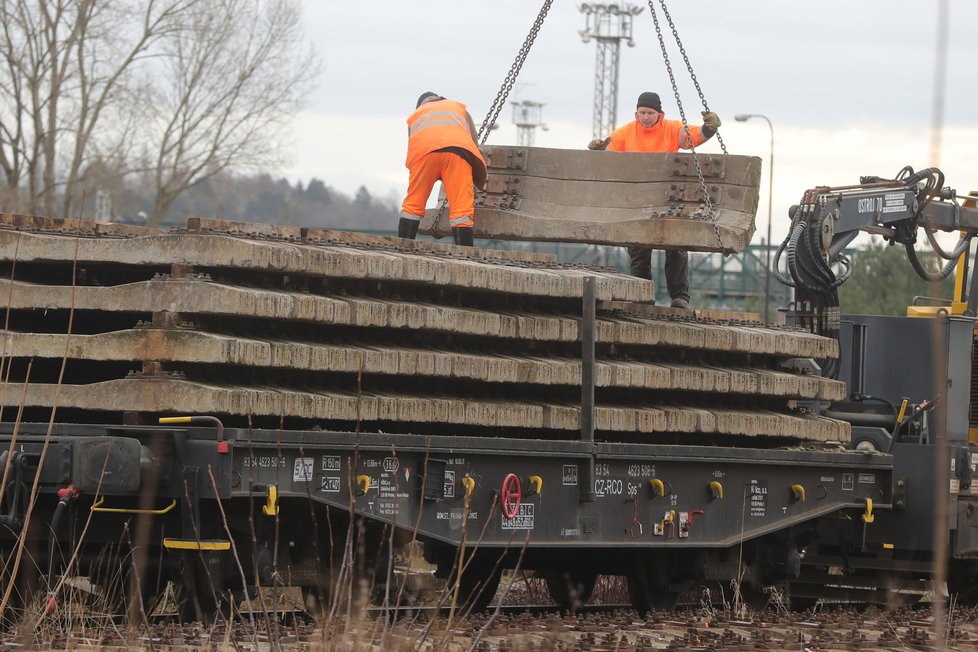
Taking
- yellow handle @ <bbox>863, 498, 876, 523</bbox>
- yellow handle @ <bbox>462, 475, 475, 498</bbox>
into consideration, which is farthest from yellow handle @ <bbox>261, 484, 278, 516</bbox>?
yellow handle @ <bbox>863, 498, 876, 523</bbox>

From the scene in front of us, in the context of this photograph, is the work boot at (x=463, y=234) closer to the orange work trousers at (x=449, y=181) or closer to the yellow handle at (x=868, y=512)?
the orange work trousers at (x=449, y=181)

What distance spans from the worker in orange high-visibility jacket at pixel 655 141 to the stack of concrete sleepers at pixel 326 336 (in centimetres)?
221

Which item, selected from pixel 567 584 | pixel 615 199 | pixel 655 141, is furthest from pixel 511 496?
pixel 655 141

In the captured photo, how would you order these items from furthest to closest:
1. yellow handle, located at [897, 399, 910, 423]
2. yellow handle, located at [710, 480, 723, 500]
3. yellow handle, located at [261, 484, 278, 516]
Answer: yellow handle, located at [897, 399, 910, 423]
yellow handle, located at [710, 480, 723, 500]
yellow handle, located at [261, 484, 278, 516]

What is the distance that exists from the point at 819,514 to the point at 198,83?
1349 inches

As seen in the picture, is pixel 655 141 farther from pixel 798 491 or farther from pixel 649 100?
pixel 798 491

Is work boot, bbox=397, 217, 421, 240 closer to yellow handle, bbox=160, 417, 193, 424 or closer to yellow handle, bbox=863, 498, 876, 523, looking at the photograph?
yellow handle, bbox=160, 417, 193, 424

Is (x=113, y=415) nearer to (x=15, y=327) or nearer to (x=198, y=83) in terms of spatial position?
(x=15, y=327)

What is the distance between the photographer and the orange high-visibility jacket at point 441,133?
37.0 feet

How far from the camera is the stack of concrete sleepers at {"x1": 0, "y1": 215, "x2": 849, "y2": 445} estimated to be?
26.5 ft

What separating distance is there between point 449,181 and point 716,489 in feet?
9.67

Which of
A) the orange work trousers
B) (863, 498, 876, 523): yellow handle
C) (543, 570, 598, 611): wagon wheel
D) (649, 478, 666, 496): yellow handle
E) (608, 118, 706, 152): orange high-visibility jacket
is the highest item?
(608, 118, 706, 152): orange high-visibility jacket

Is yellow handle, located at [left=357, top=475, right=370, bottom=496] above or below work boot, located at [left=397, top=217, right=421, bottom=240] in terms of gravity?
below

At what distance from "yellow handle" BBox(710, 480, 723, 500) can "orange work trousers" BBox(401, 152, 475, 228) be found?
255 centimetres
